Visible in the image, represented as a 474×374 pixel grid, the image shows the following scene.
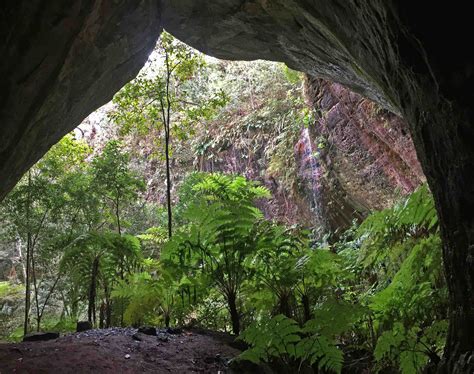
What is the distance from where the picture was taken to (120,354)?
11.8 feet

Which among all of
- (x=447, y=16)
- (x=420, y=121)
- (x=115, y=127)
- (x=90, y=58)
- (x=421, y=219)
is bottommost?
(x=421, y=219)

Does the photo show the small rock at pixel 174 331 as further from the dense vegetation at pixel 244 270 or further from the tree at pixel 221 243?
the tree at pixel 221 243

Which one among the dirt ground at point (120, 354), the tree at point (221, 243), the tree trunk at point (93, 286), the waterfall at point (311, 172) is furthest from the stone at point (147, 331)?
the waterfall at point (311, 172)

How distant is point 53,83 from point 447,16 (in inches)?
117

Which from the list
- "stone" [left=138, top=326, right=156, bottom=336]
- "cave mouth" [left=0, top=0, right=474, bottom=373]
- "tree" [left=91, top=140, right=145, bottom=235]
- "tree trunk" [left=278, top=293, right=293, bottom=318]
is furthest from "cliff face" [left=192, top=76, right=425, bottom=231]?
"stone" [left=138, top=326, right=156, bottom=336]

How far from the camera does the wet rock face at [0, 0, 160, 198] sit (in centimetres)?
287

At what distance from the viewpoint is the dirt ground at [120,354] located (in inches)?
125

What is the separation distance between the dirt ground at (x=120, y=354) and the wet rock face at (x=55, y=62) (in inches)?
59.8

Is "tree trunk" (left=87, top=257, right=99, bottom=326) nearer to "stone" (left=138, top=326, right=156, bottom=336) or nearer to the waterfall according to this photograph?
"stone" (left=138, top=326, right=156, bottom=336)

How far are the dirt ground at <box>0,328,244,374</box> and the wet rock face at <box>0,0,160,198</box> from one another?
152 centimetres

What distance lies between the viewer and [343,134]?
916cm

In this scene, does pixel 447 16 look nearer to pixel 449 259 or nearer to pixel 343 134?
pixel 449 259

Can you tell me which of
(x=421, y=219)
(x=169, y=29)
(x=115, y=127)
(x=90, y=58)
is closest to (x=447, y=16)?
(x=421, y=219)

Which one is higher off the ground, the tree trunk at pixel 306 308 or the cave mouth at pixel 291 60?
the cave mouth at pixel 291 60
